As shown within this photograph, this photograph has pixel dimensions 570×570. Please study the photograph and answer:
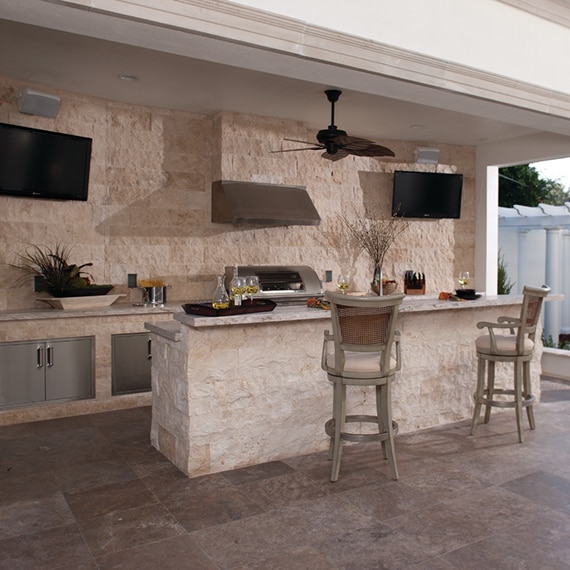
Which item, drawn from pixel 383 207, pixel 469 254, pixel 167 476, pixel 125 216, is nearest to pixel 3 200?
pixel 125 216

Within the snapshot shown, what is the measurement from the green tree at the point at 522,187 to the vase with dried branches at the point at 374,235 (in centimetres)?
635

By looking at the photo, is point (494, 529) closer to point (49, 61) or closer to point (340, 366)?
point (340, 366)

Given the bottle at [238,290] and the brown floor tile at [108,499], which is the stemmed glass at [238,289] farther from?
the brown floor tile at [108,499]

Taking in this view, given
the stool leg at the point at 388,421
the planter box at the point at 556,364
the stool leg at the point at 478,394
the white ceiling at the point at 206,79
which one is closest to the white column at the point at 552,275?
the white ceiling at the point at 206,79

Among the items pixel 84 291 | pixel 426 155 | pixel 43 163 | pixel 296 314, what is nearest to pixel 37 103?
pixel 43 163

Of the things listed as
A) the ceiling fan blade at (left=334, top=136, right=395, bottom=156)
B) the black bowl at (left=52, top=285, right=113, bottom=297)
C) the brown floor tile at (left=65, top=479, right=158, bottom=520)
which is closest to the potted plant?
the black bowl at (left=52, top=285, right=113, bottom=297)

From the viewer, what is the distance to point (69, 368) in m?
4.81

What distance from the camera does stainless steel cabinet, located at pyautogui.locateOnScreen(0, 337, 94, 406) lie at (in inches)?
179

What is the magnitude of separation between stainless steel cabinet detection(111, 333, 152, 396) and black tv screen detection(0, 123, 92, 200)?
54.7 inches

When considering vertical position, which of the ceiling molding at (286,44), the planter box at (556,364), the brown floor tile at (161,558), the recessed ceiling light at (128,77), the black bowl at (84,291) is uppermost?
the recessed ceiling light at (128,77)

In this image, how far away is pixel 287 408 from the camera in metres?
3.80

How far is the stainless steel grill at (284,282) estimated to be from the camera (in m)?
5.97

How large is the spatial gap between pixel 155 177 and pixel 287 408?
3.05m

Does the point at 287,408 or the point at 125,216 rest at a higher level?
the point at 125,216
